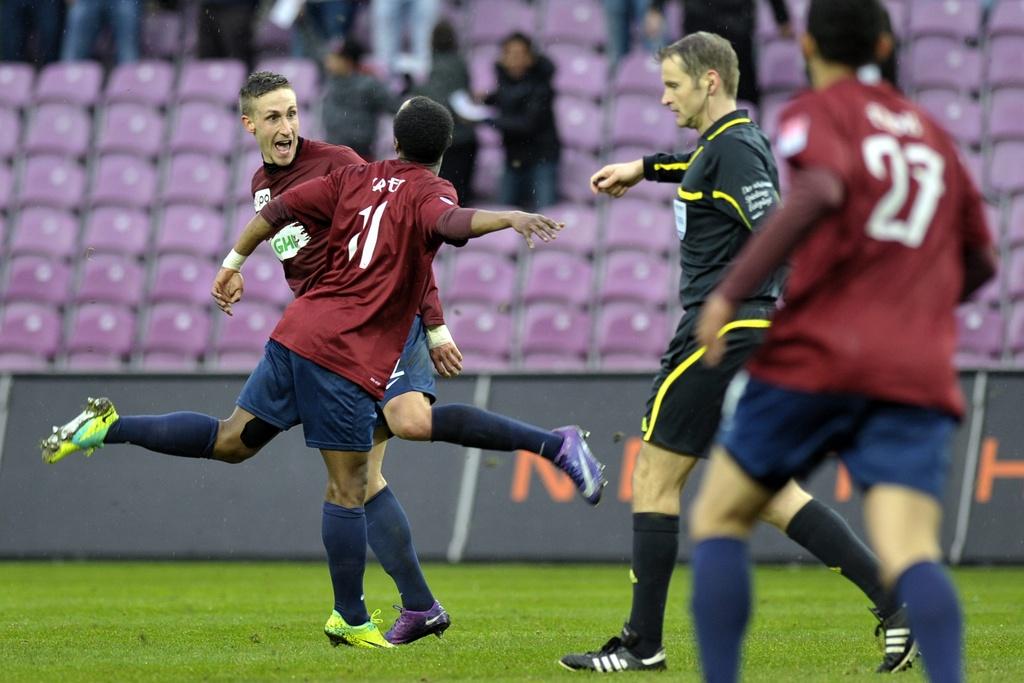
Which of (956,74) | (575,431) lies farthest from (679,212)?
(956,74)

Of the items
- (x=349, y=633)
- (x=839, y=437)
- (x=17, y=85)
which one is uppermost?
(x=17, y=85)

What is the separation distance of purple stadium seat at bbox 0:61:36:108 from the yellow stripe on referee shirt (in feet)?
40.3

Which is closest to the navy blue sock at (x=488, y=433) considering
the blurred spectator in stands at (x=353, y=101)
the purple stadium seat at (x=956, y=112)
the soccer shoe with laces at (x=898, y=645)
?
the soccer shoe with laces at (x=898, y=645)

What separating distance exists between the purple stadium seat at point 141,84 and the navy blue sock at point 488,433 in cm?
1028

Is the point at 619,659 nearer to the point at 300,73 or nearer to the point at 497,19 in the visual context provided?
the point at 300,73

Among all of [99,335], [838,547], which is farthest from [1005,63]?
[838,547]

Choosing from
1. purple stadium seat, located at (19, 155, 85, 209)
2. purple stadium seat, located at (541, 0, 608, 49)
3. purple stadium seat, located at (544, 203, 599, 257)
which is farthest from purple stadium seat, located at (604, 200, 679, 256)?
purple stadium seat, located at (19, 155, 85, 209)

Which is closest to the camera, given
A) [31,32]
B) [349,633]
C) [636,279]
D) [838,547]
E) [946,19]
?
[838,547]

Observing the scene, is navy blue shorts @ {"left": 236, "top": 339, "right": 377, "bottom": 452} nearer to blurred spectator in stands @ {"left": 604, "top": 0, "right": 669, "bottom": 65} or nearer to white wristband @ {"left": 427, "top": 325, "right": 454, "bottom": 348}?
white wristband @ {"left": 427, "top": 325, "right": 454, "bottom": 348}

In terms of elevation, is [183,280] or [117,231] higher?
[117,231]

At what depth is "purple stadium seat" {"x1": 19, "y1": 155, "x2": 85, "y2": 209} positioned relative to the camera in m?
15.6

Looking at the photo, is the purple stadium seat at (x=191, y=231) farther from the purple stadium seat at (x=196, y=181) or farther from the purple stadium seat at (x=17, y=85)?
the purple stadium seat at (x=17, y=85)

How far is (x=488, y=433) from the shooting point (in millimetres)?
6848

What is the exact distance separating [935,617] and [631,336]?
9.49 metres
